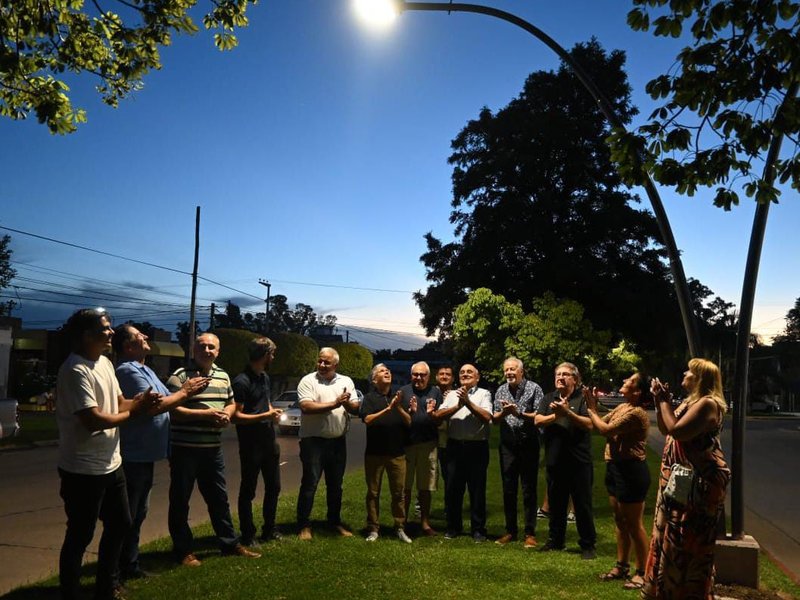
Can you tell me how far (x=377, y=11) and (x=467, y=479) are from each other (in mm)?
5383

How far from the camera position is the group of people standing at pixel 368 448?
449 cm

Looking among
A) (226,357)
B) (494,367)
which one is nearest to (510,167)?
(494,367)

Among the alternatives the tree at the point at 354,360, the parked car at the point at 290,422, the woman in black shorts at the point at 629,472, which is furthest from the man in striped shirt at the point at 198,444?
the tree at the point at 354,360

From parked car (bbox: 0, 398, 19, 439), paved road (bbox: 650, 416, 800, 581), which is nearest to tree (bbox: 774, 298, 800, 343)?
paved road (bbox: 650, 416, 800, 581)

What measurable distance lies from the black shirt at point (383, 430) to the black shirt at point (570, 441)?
1.61 meters

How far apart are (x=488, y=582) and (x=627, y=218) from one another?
2283 centimetres

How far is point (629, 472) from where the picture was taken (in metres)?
5.95

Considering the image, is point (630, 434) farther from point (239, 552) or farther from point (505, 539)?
point (239, 552)

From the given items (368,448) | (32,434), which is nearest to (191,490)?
(368,448)

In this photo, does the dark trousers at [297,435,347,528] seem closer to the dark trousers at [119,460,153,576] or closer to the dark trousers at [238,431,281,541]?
the dark trousers at [238,431,281,541]

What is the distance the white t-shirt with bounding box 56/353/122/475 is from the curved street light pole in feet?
15.1

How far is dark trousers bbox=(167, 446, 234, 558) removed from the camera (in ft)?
19.7

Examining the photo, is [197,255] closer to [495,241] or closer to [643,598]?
[495,241]

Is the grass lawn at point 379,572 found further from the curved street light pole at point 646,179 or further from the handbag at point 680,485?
the curved street light pole at point 646,179
